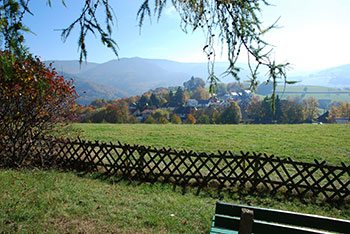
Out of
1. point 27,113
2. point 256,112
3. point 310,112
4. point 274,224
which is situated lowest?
point 310,112

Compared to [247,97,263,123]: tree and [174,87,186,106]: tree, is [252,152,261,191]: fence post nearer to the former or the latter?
[247,97,263,123]: tree

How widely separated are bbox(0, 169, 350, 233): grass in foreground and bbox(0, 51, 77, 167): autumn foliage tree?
87 cm

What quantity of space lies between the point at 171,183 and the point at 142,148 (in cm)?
151

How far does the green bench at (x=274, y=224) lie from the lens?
2133mm

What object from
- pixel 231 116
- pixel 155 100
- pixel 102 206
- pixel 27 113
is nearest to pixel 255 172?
pixel 102 206

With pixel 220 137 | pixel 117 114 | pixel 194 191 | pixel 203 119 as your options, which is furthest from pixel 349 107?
pixel 194 191

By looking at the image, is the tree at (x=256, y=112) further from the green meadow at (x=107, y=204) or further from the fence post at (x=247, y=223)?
the fence post at (x=247, y=223)

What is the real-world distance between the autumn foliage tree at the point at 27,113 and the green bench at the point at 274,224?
6.33 meters

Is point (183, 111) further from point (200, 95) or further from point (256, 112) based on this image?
point (256, 112)

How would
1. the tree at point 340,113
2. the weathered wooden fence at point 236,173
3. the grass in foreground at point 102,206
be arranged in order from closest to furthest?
the grass in foreground at point 102,206, the weathered wooden fence at point 236,173, the tree at point 340,113

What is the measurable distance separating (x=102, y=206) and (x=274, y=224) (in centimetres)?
419

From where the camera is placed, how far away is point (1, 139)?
7676mm

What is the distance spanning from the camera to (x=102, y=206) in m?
5.29

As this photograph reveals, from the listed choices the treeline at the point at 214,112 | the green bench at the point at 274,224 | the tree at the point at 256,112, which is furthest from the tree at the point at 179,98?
the green bench at the point at 274,224
